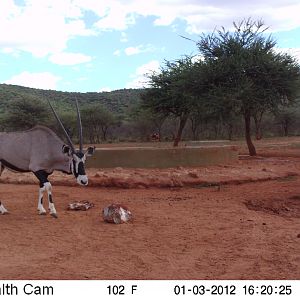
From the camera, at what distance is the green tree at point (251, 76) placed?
64.3ft

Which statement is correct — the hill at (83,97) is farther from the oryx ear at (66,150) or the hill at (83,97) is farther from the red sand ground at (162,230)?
the oryx ear at (66,150)

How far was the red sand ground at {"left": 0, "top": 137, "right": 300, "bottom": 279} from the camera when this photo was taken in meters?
5.27

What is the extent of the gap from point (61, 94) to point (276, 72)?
1868 inches

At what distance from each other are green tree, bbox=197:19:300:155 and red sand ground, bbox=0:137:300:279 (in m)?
6.91

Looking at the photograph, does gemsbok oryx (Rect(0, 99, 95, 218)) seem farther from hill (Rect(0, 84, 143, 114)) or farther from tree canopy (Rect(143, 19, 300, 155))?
hill (Rect(0, 84, 143, 114))

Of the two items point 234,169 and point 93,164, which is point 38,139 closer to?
point 93,164

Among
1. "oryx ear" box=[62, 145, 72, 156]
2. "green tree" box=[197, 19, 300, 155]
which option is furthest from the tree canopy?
"oryx ear" box=[62, 145, 72, 156]

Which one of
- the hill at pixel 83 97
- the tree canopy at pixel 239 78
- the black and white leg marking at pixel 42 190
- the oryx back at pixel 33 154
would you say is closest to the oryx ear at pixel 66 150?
the oryx back at pixel 33 154

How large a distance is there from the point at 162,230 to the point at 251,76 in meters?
14.4

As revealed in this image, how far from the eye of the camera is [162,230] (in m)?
7.43

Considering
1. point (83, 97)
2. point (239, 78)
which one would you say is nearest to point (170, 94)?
point (239, 78)

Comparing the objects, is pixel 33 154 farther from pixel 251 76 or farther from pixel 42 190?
pixel 251 76

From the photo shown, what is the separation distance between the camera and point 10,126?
37.4m

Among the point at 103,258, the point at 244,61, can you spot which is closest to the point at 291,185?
the point at 103,258
